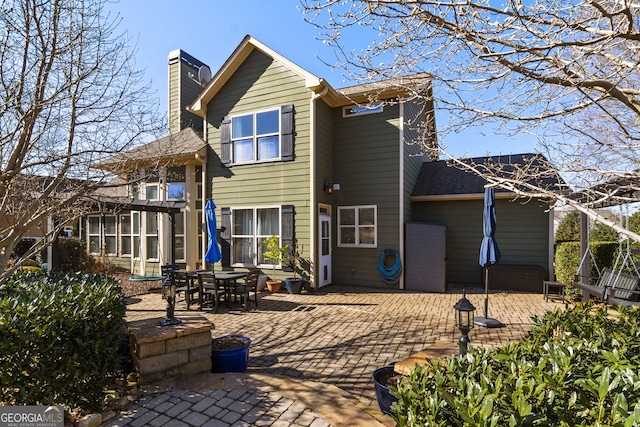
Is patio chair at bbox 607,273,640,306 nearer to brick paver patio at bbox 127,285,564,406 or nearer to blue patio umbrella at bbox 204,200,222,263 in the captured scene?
brick paver patio at bbox 127,285,564,406

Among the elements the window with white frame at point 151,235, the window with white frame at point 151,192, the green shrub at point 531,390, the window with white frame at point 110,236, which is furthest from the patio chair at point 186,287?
the window with white frame at point 110,236

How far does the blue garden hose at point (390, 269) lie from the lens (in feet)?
31.7

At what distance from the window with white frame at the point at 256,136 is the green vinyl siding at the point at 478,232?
5273mm

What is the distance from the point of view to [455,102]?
3373 mm

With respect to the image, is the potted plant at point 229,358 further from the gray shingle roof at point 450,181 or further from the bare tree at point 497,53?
the gray shingle roof at point 450,181

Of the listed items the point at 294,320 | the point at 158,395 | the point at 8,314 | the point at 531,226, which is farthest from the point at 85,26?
the point at 531,226

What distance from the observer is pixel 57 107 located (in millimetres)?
3867

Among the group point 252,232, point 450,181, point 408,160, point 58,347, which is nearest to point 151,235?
point 252,232

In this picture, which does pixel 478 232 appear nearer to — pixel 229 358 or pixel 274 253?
pixel 274 253

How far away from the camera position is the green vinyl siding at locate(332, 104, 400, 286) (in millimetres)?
9797

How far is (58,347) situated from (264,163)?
791 cm

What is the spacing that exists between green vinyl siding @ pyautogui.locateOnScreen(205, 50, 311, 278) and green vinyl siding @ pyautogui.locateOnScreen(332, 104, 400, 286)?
1.46 metres

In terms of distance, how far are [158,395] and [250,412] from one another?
3.33 ft

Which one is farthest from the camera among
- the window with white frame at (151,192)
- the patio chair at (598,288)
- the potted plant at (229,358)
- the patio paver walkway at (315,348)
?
the window with white frame at (151,192)
